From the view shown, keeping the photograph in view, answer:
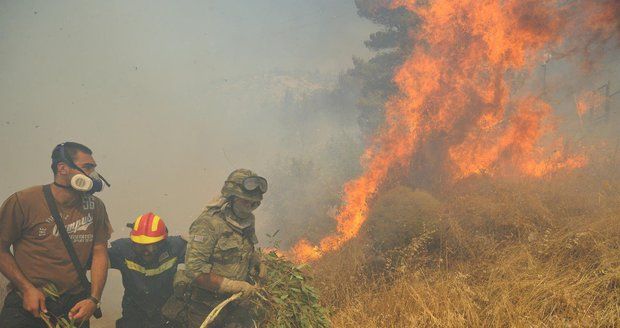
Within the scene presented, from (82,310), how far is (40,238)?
2.86 ft

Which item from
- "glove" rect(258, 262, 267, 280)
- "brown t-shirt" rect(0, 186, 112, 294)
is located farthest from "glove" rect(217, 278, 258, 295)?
"brown t-shirt" rect(0, 186, 112, 294)

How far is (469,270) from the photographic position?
5.57 meters

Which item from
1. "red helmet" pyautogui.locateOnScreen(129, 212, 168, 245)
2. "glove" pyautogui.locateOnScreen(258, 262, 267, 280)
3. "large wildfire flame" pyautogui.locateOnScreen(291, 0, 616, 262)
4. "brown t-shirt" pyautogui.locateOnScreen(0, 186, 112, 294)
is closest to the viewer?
"brown t-shirt" pyautogui.locateOnScreen(0, 186, 112, 294)

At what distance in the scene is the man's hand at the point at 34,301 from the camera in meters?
3.28

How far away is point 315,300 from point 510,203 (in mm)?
6400

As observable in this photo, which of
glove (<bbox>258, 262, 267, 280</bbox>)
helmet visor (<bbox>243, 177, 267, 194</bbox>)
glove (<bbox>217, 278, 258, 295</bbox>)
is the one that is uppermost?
helmet visor (<bbox>243, 177, 267, 194</bbox>)

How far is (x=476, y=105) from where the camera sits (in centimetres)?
1311

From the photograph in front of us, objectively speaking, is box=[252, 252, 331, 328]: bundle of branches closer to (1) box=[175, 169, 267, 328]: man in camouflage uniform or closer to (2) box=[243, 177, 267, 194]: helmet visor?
(1) box=[175, 169, 267, 328]: man in camouflage uniform

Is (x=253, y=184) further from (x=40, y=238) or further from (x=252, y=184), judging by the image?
(x=40, y=238)

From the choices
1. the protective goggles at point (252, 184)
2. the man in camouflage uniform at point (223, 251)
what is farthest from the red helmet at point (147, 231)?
the protective goggles at point (252, 184)

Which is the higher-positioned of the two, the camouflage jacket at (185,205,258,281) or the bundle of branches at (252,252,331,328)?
the camouflage jacket at (185,205,258,281)

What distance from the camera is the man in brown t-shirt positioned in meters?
3.39

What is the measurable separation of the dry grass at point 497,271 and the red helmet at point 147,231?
2583 millimetres

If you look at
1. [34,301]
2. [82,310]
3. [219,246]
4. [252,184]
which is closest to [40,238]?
[34,301]
